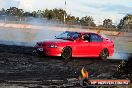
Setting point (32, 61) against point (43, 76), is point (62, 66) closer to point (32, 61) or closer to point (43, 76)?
point (32, 61)

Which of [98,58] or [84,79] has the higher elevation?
[84,79]

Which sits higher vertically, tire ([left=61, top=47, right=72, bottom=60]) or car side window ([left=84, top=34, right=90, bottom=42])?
car side window ([left=84, top=34, right=90, bottom=42])

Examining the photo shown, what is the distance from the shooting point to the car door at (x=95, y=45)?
764 inches

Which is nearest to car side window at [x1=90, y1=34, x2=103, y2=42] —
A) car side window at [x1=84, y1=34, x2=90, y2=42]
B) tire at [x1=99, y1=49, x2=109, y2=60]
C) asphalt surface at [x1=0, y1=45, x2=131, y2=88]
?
car side window at [x1=84, y1=34, x2=90, y2=42]

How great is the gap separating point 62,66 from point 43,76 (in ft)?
10.2

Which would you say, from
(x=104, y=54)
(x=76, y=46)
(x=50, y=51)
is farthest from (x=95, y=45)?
(x=50, y=51)

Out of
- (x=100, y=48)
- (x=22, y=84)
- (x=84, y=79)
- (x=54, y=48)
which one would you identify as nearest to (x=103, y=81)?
(x=84, y=79)

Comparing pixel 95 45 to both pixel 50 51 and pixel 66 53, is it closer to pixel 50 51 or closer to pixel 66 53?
pixel 66 53

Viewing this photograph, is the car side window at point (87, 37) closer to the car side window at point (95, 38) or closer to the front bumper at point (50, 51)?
the car side window at point (95, 38)

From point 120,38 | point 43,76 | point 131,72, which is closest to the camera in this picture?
point 131,72

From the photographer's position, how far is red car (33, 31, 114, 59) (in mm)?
17750

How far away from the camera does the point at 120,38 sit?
4231 cm

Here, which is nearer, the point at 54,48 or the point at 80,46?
the point at 54,48

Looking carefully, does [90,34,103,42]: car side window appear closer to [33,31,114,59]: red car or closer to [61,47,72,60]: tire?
[33,31,114,59]: red car
